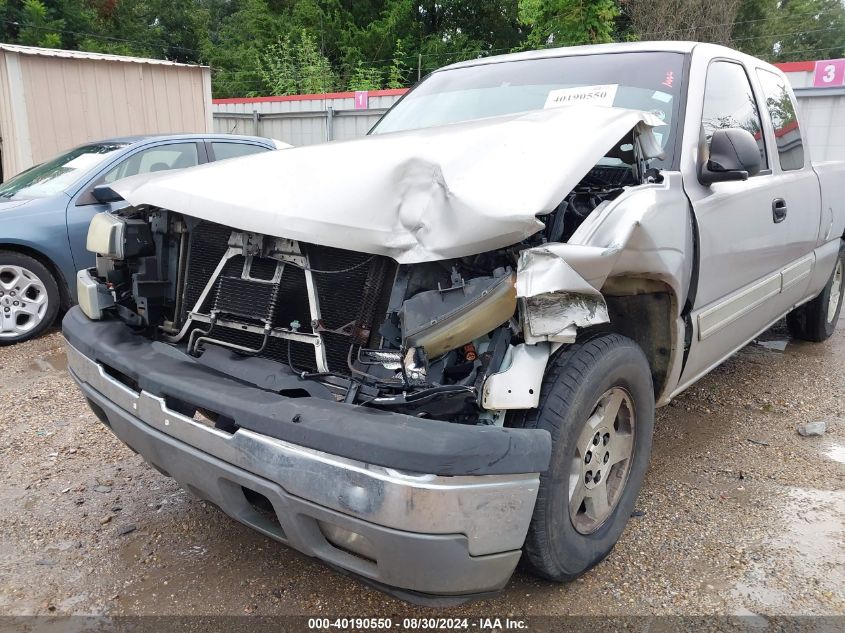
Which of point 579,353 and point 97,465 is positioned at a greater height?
point 579,353

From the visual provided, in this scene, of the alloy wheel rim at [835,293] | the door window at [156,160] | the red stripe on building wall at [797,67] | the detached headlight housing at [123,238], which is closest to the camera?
the detached headlight housing at [123,238]

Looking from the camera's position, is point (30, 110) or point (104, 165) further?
point (30, 110)

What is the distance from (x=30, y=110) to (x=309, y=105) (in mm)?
6392

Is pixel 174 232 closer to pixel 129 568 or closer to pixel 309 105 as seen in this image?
pixel 129 568

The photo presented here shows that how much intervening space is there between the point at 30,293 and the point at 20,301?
0.11 m

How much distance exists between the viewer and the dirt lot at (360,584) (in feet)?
7.70

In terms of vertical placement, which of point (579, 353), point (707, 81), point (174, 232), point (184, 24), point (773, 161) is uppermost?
point (184, 24)

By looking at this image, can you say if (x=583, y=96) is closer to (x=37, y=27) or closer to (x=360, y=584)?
(x=360, y=584)

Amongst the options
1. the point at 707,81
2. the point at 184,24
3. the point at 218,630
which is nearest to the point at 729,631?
the point at 218,630

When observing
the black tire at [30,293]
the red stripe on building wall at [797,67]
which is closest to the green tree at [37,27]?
the black tire at [30,293]

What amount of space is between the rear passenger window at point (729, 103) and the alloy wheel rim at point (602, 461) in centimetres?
130

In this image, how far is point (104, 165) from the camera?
5.64 m

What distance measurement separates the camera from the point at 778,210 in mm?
3545

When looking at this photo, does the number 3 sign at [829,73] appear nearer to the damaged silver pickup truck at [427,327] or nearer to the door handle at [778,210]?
the door handle at [778,210]
